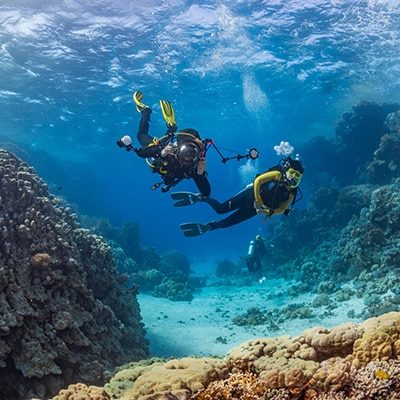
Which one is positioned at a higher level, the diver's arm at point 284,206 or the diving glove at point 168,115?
the diving glove at point 168,115

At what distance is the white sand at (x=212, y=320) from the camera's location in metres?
10.7

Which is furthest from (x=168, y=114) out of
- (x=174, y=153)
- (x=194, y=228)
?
(x=194, y=228)

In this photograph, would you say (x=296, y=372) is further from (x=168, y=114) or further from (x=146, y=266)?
(x=146, y=266)

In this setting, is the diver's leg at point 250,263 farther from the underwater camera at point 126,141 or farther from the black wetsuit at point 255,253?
the underwater camera at point 126,141

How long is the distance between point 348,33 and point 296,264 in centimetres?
1441

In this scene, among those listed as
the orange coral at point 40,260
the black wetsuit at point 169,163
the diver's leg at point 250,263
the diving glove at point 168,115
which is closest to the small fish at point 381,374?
the black wetsuit at point 169,163

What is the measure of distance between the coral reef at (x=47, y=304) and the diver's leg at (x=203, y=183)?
302cm

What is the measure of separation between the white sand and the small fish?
6943 mm

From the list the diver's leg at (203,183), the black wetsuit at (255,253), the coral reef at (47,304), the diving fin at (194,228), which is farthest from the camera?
the black wetsuit at (255,253)

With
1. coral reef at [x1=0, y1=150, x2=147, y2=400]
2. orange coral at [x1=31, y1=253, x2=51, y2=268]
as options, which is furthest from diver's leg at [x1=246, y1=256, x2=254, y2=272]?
orange coral at [x1=31, y1=253, x2=51, y2=268]

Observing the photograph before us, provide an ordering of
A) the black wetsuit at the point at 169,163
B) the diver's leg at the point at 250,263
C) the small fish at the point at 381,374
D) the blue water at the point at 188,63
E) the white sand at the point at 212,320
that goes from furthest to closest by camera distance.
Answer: the blue water at the point at 188,63 < the diver's leg at the point at 250,263 < the white sand at the point at 212,320 < the black wetsuit at the point at 169,163 < the small fish at the point at 381,374

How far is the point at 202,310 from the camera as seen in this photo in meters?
15.7

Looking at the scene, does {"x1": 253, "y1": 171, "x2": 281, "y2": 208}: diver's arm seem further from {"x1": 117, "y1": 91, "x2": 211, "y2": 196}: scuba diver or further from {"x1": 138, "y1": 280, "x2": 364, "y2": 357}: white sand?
{"x1": 138, "y1": 280, "x2": 364, "y2": 357}: white sand

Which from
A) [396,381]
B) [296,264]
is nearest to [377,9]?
[296,264]
